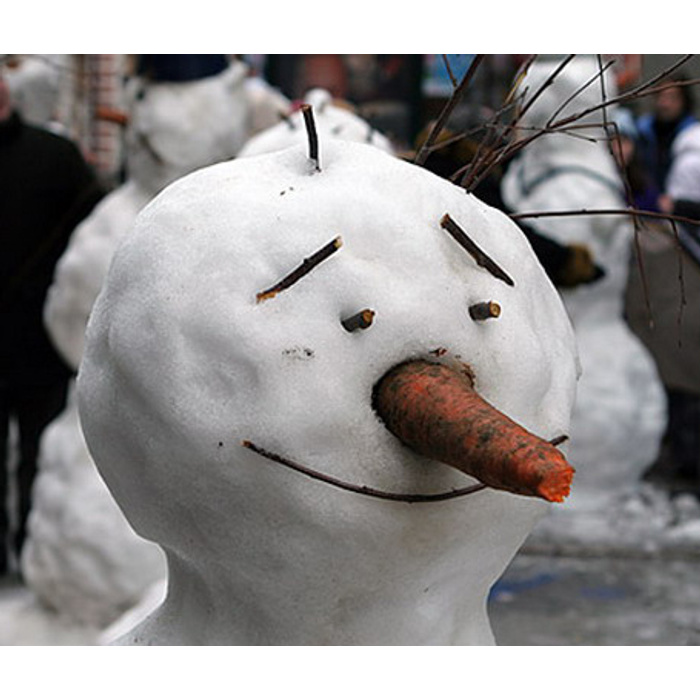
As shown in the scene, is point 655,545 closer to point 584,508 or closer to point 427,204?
point 584,508

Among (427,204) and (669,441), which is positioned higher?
(427,204)

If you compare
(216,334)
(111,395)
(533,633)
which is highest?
(216,334)

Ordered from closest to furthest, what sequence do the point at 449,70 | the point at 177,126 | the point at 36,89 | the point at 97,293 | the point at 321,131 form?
the point at 449,70, the point at 321,131, the point at 97,293, the point at 177,126, the point at 36,89

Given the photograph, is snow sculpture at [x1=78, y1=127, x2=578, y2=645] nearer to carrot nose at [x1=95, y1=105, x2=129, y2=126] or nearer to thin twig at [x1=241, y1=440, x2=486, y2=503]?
thin twig at [x1=241, y1=440, x2=486, y2=503]

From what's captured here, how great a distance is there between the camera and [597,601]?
14.6 feet

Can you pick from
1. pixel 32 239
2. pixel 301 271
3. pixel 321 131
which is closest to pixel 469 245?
pixel 301 271

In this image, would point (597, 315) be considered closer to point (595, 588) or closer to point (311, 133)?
point (595, 588)

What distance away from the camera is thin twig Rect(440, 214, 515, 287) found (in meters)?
1.50

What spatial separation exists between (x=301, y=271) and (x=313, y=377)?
4.2 inches

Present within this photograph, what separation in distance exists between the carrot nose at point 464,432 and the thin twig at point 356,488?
5 centimetres

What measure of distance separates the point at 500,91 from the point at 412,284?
17.6 ft

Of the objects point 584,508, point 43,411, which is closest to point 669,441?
point 584,508

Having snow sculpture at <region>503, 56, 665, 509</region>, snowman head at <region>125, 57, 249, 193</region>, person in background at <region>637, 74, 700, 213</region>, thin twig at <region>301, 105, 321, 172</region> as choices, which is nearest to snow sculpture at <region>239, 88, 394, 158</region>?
snowman head at <region>125, 57, 249, 193</region>

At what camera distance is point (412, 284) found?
4.80 ft
